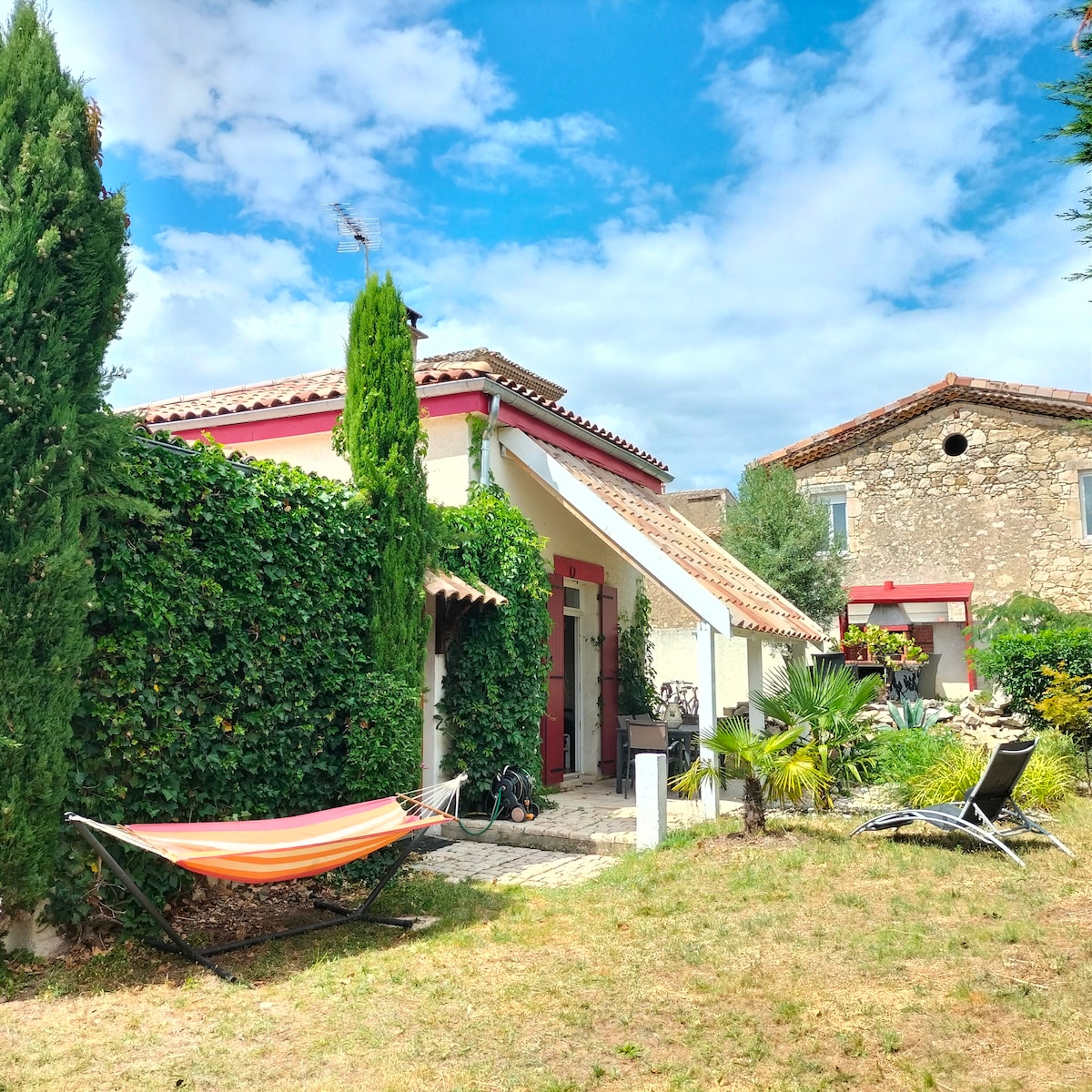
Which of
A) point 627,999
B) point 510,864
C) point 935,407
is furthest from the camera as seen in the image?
point 935,407

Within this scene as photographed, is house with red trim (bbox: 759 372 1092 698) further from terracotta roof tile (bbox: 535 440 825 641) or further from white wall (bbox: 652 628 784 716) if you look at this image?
terracotta roof tile (bbox: 535 440 825 641)

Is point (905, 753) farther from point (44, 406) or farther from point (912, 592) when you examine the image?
point (912, 592)

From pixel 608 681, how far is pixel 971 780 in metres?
5.29

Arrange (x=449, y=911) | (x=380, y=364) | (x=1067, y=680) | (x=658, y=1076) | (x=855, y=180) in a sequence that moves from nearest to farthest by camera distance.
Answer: (x=658, y=1076) < (x=449, y=911) < (x=380, y=364) < (x=855, y=180) < (x=1067, y=680)

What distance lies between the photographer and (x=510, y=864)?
7906 millimetres

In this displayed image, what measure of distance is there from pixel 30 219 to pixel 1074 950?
23.1 ft

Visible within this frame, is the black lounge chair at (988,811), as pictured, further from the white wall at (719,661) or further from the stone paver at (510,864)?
the white wall at (719,661)

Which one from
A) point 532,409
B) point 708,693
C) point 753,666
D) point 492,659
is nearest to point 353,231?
point 532,409

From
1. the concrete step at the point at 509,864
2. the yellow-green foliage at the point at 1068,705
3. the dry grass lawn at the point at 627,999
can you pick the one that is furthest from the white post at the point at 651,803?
the yellow-green foliage at the point at 1068,705

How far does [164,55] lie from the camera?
627cm

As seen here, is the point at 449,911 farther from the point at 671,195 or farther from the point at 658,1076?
the point at 671,195

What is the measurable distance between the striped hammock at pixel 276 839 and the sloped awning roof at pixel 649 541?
12.9 feet

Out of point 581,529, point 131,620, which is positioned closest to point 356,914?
→ point 131,620

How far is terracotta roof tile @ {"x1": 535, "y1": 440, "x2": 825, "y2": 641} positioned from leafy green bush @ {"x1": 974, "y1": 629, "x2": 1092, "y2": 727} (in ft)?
11.6
